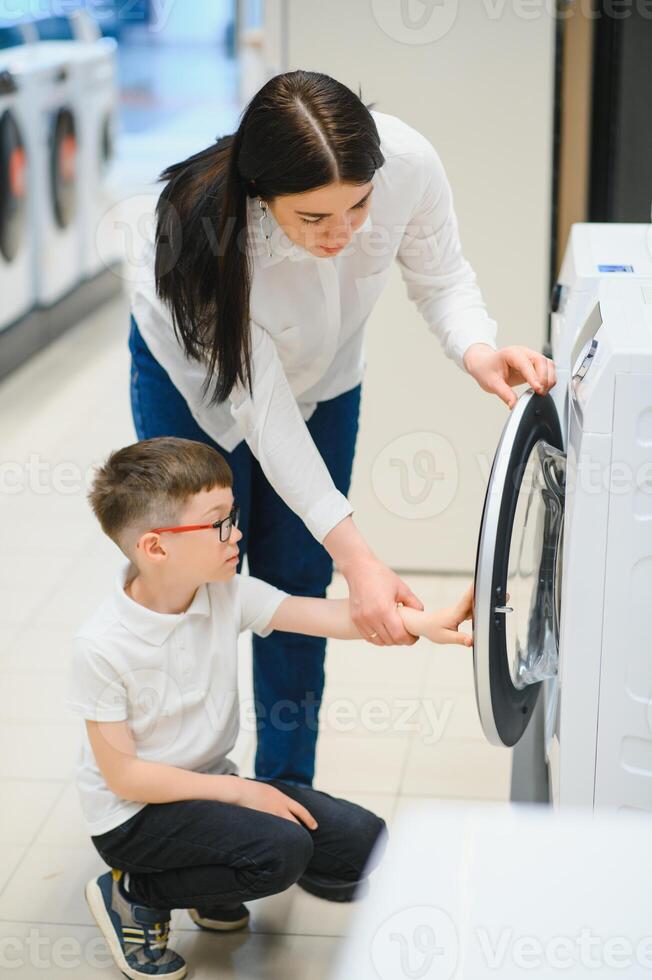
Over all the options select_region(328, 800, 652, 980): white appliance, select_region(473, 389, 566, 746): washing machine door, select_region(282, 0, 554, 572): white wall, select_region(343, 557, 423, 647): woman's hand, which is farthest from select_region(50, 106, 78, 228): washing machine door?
select_region(328, 800, 652, 980): white appliance

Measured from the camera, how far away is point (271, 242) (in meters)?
1.59

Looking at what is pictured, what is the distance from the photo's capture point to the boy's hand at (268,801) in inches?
67.6

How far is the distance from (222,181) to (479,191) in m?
1.44

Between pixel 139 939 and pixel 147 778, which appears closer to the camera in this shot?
pixel 147 778

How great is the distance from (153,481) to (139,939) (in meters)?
0.64

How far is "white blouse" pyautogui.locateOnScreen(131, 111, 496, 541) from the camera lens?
1610 millimetres

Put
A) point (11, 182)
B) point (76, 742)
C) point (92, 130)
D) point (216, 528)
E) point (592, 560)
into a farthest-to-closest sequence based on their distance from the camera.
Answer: point (92, 130) → point (11, 182) → point (76, 742) → point (216, 528) → point (592, 560)

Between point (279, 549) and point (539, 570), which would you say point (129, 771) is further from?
point (539, 570)

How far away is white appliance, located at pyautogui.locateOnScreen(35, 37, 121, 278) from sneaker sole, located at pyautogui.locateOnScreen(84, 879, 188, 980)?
3992 millimetres

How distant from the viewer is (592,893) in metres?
0.84

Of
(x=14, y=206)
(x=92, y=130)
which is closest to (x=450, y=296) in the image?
(x=14, y=206)

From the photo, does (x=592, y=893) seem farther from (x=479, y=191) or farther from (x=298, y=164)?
(x=479, y=191)

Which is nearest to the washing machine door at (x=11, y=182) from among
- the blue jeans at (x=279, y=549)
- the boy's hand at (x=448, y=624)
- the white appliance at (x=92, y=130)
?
the white appliance at (x=92, y=130)

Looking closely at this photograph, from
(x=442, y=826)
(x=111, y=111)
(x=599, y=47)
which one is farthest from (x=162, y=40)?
(x=442, y=826)
